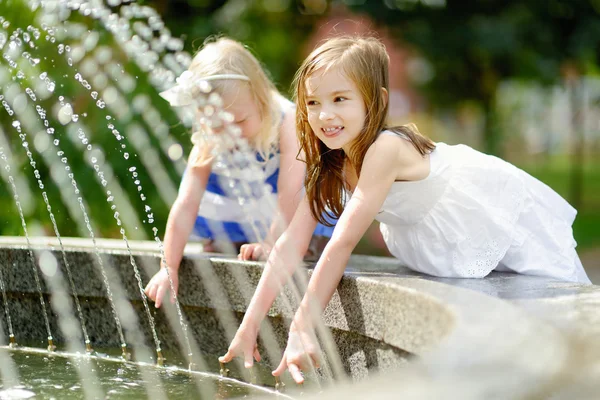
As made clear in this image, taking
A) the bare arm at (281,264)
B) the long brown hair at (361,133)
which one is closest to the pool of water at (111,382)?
the bare arm at (281,264)

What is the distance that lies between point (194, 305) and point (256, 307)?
0.56 meters

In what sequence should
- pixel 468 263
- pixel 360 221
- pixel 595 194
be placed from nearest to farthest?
pixel 360 221 < pixel 468 263 < pixel 595 194

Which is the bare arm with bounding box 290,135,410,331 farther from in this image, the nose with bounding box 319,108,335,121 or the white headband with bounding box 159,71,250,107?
the white headband with bounding box 159,71,250,107

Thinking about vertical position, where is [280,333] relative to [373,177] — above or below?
below

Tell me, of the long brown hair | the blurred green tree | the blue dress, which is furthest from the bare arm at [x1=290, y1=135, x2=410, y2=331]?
the blurred green tree

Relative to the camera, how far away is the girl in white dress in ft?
8.90

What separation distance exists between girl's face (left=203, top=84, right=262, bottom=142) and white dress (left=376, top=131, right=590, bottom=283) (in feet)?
2.16

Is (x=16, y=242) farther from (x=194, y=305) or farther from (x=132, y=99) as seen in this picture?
(x=132, y=99)

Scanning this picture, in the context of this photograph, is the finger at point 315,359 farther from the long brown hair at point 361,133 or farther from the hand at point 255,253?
the hand at point 255,253

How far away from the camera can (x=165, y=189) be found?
7816 millimetres

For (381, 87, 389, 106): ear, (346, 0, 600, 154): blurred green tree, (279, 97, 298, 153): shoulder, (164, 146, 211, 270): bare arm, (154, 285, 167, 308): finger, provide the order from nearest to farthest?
1. (381, 87, 389, 106): ear
2. (154, 285, 167, 308): finger
3. (164, 146, 211, 270): bare arm
4. (279, 97, 298, 153): shoulder
5. (346, 0, 600, 154): blurred green tree

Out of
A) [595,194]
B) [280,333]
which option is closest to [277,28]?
[280,333]

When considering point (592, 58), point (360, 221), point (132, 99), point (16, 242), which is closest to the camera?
point (360, 221)

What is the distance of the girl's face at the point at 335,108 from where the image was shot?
2.82 m
